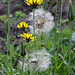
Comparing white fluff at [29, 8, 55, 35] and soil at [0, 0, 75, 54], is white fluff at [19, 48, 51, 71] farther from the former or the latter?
soil at [0, 0, 75, 54]

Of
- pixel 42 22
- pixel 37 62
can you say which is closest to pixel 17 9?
pixel 42 22

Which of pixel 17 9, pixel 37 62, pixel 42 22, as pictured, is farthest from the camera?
pixel 17 9

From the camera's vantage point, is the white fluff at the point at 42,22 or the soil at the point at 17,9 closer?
the white fluff at the point at 42,22

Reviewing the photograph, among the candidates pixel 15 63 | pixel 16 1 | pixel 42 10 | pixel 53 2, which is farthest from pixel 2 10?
pixel 42 10

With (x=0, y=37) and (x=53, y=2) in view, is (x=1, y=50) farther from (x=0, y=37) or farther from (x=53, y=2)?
(x=53, y=2)

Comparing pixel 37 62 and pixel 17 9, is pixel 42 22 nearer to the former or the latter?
pixel 37 62

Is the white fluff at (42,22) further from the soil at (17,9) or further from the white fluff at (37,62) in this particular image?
the soil at (17,9)

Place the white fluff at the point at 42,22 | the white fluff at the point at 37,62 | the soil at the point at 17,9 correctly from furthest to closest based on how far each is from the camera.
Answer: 1. the soil at the point at 17,9
2. the white fluff at the point at 42,22
3. the white fluff at the point at 37,62

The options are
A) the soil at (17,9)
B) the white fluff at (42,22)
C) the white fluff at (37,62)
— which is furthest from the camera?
the soil at (17,9)

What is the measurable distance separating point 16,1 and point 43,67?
4.34 meters

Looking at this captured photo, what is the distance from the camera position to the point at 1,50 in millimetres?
2852

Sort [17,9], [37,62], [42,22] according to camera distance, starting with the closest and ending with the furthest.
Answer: [37,62] → [42,22] → [17,9]

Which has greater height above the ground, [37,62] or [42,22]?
[42,22]

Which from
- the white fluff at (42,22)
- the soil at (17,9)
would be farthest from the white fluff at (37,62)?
the soil at (17,9)
